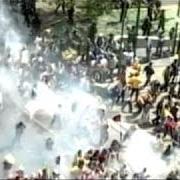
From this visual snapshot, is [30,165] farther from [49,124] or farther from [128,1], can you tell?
[128,1]

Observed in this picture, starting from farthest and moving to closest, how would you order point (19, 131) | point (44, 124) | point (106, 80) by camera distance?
point (106, 80)
point (44, 124)
point (19, 131)

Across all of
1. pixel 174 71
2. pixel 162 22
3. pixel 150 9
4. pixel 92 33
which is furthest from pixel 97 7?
pixel 174 71

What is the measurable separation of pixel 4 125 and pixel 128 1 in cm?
974

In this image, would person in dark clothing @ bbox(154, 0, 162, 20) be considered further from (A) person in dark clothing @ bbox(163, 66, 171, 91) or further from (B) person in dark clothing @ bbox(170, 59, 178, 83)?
(A) person in dark clothing @ bbox(163, 66, 171, 91)

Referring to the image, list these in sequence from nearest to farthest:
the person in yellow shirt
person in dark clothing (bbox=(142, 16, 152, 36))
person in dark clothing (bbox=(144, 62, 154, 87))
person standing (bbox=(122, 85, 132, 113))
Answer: person standing (bbox=(122, 85, 132, 113)), the person in yellow shirt, person in dark clothing (bbox=(144, 62, 154, 87)), person in dark clothing (bbox=(142, 16, 152, 36))

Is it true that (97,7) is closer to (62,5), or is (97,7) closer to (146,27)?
(62,5)

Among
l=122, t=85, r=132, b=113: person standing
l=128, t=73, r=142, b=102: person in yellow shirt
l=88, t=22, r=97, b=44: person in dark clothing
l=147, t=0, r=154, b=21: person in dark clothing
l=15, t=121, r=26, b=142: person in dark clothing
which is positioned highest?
l=147, t=0, r=154, b=21: person in dark clothing

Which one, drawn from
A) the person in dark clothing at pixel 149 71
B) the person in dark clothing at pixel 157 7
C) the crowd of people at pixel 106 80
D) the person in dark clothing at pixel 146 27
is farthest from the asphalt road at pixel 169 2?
the person in dark clothing at pixel 149 71

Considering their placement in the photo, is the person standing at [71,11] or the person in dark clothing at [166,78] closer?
the person in dark clothing at [166,78]

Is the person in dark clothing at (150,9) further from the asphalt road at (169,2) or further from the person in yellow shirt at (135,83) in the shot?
the person in yellow shirt at (135,83)

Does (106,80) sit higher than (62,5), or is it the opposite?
(62,5)

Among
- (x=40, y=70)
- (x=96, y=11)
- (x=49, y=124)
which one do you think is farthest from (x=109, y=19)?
(x=49, y=124)

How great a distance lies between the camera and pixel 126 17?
36594 mm

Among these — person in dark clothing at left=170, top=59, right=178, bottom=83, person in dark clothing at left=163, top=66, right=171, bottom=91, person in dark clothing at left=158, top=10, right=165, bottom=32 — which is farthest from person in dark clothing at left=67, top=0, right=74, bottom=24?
person in dark clothing at left=163, top=66, right=171, bottom=91
